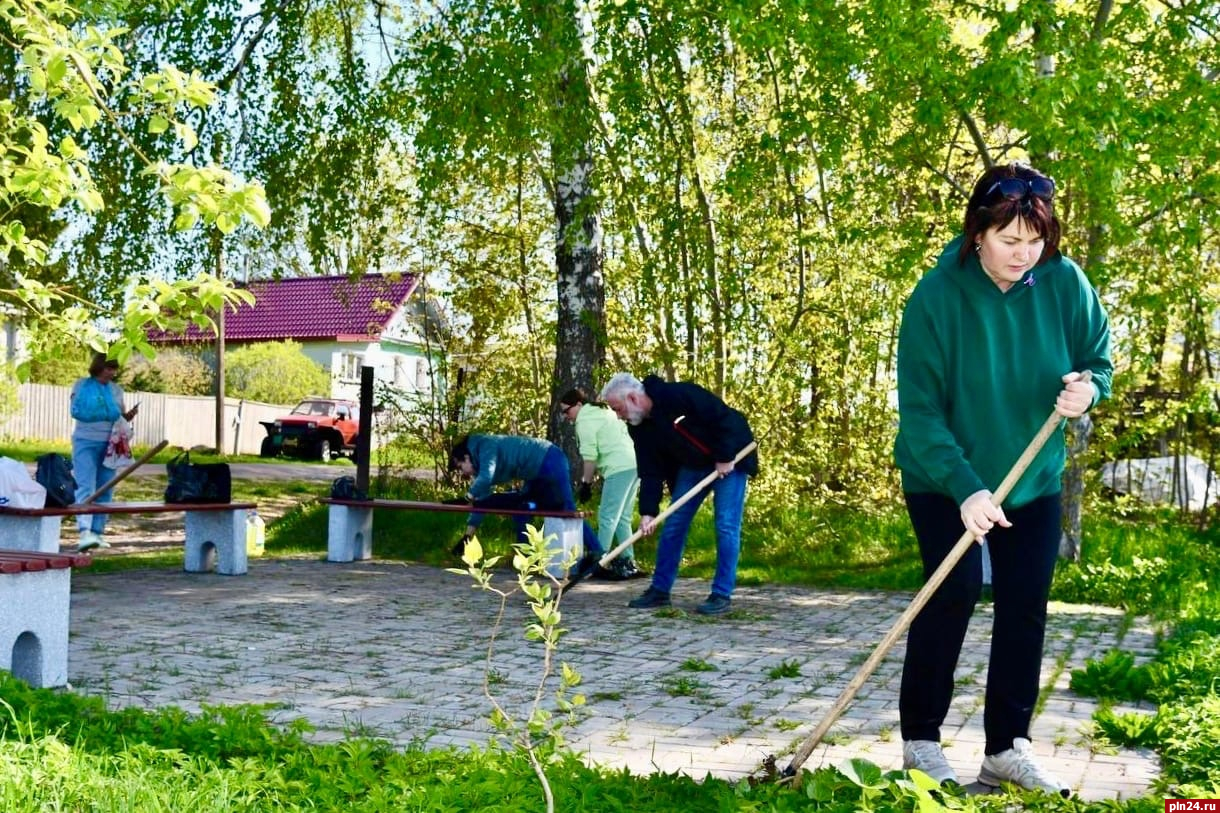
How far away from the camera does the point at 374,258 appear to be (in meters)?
14.9

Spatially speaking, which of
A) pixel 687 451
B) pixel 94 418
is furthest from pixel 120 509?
pixel 687 451

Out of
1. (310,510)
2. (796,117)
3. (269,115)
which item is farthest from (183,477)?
(796,117)

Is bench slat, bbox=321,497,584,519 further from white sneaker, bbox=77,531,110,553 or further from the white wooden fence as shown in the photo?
the white wooden fence

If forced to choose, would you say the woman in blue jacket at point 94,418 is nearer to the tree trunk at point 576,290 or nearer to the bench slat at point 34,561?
the tree trunk at point 576,290

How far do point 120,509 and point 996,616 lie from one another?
26.8 feet

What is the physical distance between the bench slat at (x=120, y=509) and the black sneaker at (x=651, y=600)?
12.8 ft

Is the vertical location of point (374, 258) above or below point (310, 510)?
above

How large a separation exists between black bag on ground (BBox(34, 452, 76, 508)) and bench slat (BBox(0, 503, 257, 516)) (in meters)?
0.10

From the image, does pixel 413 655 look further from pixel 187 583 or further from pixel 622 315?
pixel 622 315

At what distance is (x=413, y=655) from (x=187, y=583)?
4.23m

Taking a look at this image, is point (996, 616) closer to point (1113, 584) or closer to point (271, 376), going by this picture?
point (1113, 584)

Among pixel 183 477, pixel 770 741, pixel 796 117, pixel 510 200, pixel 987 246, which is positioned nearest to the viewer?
pixel 987 246

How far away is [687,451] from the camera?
9508mm

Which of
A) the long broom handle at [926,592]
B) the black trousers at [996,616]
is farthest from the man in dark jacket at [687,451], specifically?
the long broom handle at [926,592]
